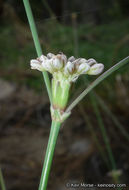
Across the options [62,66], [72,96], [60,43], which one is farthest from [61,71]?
[60,43]

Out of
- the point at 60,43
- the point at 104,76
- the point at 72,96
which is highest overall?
the point at 60,43

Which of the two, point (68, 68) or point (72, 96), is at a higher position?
point (72, 96)

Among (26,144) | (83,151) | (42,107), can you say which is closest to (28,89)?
(42,107)

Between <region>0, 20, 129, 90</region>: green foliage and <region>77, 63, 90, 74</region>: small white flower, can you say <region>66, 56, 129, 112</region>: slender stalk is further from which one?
<region>0, 20, 129, 90</region>: green foliage

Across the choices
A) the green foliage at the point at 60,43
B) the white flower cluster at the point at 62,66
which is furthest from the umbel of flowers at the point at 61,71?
the green foliage at the point at 60,43

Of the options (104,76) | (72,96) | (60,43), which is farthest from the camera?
(60,43)

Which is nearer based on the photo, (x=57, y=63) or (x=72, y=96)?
(x=57, y=63)

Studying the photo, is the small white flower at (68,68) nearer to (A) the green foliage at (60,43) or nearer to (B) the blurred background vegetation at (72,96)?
(B) the blurred background vegetation at (72,96)

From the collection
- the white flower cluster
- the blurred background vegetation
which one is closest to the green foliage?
the blurred background vegetation

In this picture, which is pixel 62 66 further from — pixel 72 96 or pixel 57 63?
pixel 72 96
